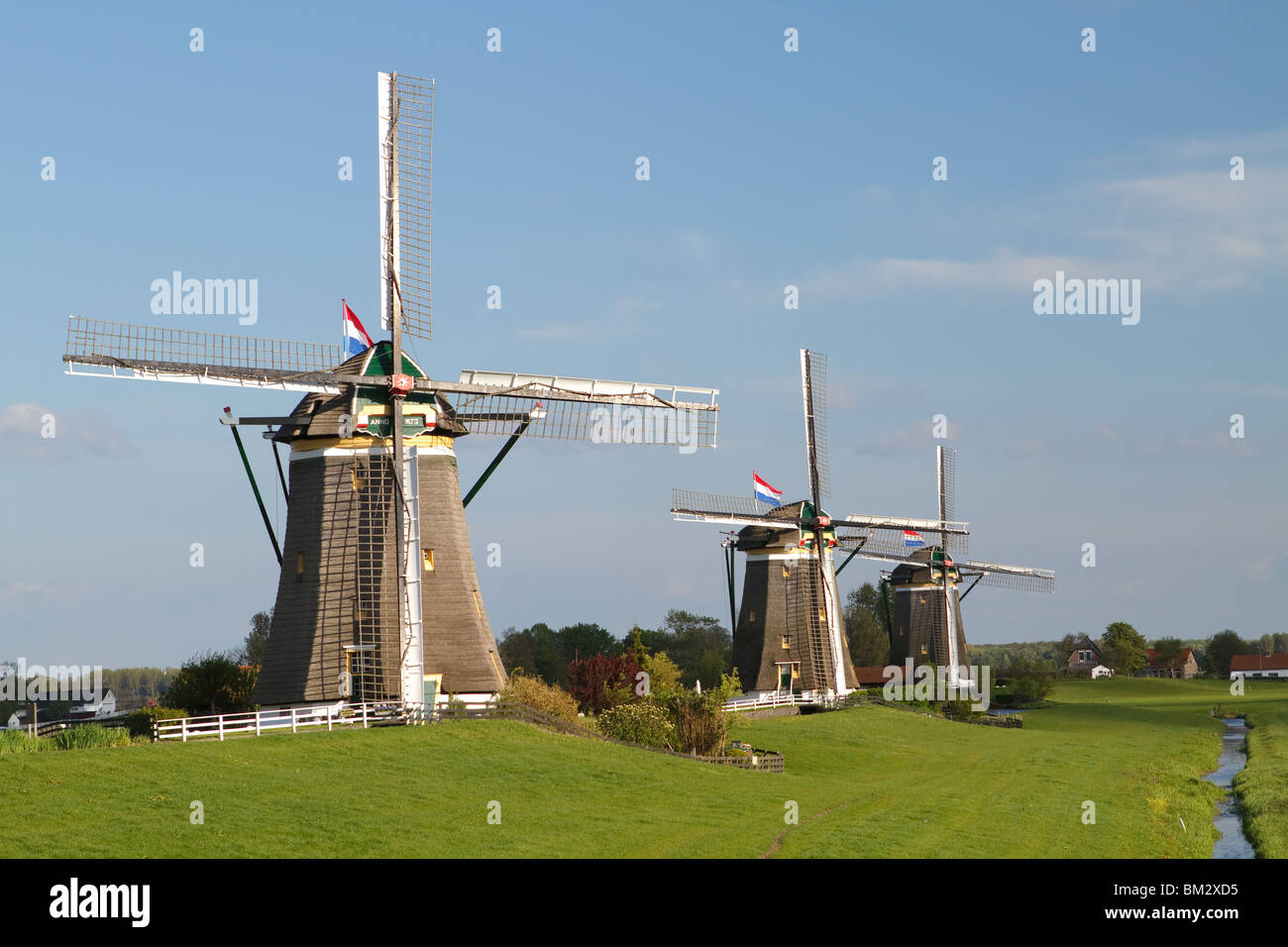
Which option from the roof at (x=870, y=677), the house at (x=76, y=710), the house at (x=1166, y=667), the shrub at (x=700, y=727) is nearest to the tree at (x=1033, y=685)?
the roof at (x=870, y=677)

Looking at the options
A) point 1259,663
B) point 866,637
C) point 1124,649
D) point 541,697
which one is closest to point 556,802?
point 541,697

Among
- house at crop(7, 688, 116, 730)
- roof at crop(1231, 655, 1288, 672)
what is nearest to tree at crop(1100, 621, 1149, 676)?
roof at crop(1231, 655, 1288, 672)

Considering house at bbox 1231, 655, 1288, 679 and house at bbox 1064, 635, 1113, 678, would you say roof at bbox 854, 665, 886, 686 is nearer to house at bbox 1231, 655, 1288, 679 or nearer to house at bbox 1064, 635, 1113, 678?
house at bbox 1064, 635, 1113, 678

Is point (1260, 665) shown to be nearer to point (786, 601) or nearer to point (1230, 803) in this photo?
point (786, 601)

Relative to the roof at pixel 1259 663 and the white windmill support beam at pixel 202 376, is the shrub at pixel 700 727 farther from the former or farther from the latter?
the roof at pixel 1259 663

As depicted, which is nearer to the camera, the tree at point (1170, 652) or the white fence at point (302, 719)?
the white fence at point (302, 719)
